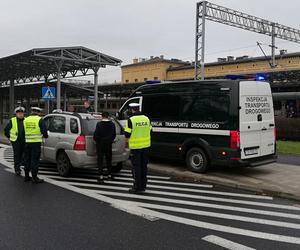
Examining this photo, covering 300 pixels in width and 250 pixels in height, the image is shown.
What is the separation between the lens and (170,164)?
12.1 metres

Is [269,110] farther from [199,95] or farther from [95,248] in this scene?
[95,248]

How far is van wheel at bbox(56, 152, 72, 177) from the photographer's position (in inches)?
390

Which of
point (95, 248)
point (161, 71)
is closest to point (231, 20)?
point (95, 248)

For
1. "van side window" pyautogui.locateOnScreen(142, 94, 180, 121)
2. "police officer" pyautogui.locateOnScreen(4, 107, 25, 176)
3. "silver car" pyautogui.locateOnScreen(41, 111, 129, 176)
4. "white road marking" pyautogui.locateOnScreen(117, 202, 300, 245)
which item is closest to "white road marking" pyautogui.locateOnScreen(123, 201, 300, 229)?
"white road marking" pyautogui.locateOnScreen(117, 202, 300, 245)

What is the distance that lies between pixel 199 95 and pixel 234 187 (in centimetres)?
266

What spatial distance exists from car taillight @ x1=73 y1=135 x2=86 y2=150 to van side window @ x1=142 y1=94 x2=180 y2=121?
9.02ft

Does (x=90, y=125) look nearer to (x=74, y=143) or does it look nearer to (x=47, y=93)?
(x=74, y=143)

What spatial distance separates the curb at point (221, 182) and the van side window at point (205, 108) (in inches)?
56.1

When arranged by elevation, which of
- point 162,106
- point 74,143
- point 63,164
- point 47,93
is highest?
point 47,93

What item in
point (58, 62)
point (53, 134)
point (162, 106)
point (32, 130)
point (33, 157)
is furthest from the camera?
point (58, 62)

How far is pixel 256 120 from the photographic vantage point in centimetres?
1014

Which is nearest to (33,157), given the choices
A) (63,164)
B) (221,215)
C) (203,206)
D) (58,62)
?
(63,164)

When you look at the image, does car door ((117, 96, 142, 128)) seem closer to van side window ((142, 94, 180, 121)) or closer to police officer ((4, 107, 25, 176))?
van side window ((142, 94, 180, 121))

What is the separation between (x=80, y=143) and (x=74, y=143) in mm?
171
